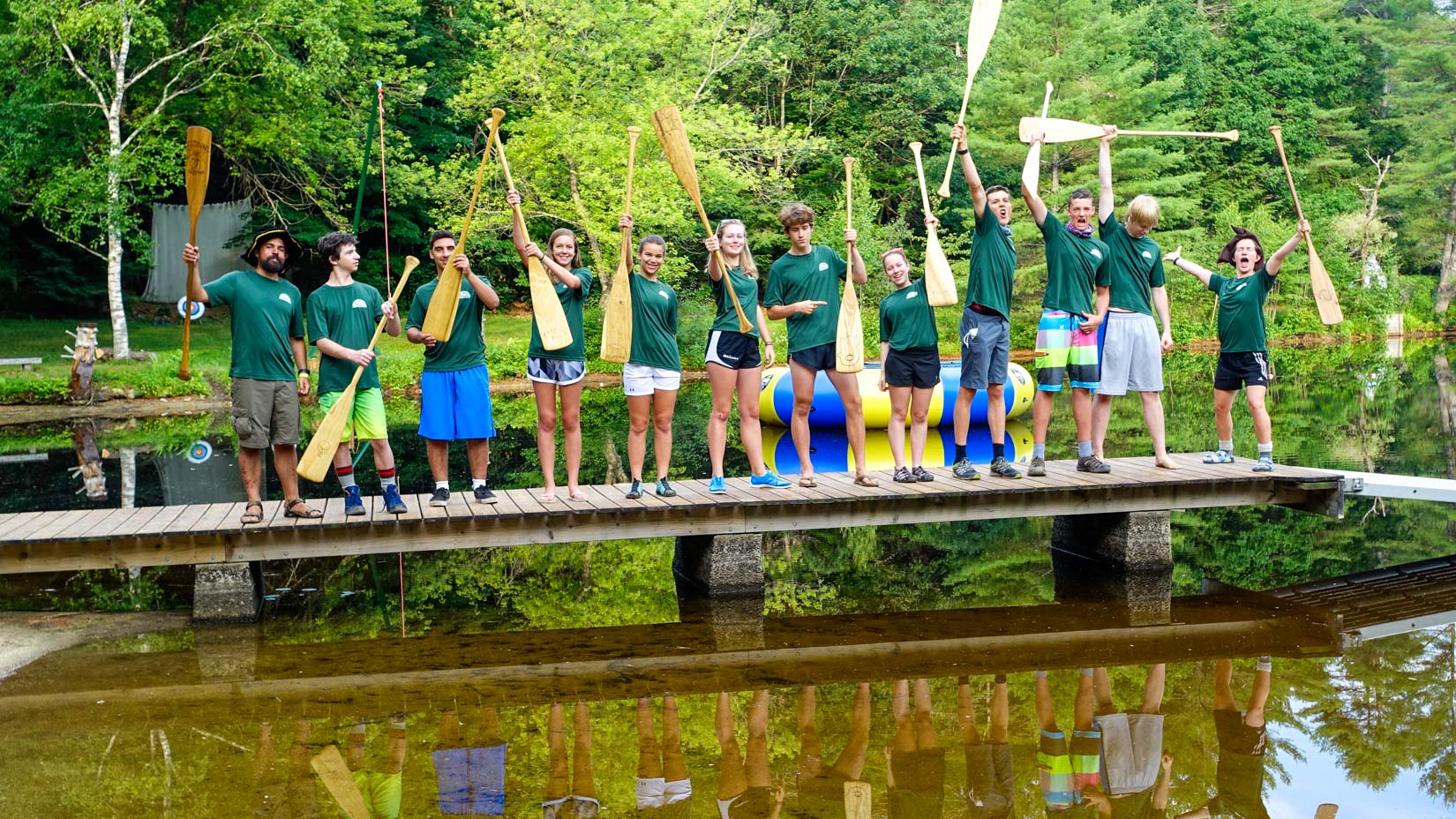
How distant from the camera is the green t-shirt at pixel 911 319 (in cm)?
823

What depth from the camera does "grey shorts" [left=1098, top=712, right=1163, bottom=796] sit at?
4902 mm

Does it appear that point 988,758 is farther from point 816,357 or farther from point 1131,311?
point 1131,311

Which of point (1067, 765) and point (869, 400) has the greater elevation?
point (869, 400)

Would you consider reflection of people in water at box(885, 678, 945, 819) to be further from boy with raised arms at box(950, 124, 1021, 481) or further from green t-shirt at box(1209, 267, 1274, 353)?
green t-shirt at box(1209, 267, 1274, 353)

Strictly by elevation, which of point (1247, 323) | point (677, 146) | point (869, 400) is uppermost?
point (677, 146)

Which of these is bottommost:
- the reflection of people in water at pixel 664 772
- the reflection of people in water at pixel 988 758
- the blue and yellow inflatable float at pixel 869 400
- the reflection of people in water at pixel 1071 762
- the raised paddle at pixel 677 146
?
the reflection of people in water at pixel 664 772

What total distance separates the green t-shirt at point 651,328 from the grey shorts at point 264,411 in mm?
2023

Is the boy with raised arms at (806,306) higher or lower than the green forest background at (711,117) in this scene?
lower

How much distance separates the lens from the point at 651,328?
7707 mm

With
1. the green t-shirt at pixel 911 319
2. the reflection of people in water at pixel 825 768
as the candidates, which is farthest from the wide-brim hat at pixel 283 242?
the reflection of people in water at pixel 825 768

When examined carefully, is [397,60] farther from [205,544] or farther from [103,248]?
[205,544]

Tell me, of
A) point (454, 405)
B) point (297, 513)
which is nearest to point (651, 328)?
point (454, 405)

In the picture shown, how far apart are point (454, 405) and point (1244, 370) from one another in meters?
5.17

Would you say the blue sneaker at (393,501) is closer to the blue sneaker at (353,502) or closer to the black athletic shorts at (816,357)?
the blue sneaker at (353,502)
